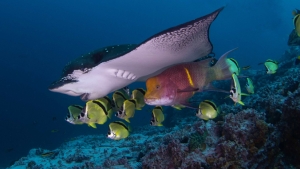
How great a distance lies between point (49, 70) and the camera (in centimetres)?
8294

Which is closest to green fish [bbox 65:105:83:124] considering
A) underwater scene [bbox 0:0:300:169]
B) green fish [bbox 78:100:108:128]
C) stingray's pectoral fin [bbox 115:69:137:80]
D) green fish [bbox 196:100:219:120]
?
underwater scene [bbox 0:0:300:169]

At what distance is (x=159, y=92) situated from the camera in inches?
104

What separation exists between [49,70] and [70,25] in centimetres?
3710

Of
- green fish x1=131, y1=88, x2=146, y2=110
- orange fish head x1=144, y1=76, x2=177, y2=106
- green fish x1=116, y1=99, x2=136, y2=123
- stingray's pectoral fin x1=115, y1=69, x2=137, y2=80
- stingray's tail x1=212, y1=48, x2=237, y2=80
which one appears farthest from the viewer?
green fish x1=131, y1=88, x2=146, y2=110

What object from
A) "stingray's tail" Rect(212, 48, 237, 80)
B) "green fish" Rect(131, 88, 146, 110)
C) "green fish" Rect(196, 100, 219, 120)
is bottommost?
"stingray's tail" Rect(212, 48, 237, 80)

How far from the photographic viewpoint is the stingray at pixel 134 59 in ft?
8.69

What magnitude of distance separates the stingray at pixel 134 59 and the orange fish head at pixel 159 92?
486mm

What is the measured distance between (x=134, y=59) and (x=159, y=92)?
2.23 ft

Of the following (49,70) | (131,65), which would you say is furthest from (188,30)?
(49,70)

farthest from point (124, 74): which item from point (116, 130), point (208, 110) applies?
point (208, 110)

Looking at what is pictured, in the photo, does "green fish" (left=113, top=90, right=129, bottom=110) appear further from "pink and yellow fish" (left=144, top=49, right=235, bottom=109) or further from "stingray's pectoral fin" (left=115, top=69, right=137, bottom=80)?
"pink and yellow fish" (left=144, top=49, right=235, bottom=109)

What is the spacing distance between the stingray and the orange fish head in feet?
1.59

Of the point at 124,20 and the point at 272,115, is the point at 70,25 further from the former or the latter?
the point at 272,115

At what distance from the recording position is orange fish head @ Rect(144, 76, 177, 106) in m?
2.62
